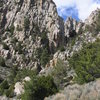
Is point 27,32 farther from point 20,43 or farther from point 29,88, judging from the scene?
point 29,88

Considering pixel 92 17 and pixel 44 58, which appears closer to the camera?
pixel 44 58

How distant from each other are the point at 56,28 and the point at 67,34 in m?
8.44

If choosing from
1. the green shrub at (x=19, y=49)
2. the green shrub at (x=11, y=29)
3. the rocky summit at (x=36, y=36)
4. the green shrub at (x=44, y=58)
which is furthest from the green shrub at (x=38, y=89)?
the green shrub at (x=11, y=29)

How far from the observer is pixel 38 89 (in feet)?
105

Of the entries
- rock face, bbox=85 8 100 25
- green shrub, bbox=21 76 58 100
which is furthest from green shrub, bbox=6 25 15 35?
green shrub, bbox=21 76 58 100

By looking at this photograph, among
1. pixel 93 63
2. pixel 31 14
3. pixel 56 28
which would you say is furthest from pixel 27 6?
pixel 93 63

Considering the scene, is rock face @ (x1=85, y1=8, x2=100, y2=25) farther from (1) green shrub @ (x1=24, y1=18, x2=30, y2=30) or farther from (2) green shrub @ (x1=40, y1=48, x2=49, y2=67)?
(2) green shrub @ (x1=40, y1=48, x2=49, y2=67)

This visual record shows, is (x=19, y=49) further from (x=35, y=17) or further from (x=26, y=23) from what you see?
(x=35, y=17)

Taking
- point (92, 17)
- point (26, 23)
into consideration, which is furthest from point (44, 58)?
point (92, 17)

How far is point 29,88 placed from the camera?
105 ft

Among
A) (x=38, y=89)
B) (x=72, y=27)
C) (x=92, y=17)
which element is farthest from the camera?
(x=72, y=27)

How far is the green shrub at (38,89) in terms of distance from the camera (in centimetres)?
3144

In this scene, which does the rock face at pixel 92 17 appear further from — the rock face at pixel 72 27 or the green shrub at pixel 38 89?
the green shrub at pixel 38 89

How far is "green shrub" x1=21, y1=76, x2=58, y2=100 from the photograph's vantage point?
103 feet
